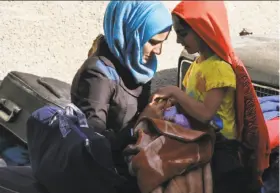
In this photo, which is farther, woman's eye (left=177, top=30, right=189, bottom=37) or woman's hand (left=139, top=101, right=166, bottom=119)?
woman's hand (left=139, top=101, right=166, bottom=119)

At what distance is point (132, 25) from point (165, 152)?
1.77 ft

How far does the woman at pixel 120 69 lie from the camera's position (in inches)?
102

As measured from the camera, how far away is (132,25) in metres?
2.58

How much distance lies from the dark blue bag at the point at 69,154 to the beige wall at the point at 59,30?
8.78 feet

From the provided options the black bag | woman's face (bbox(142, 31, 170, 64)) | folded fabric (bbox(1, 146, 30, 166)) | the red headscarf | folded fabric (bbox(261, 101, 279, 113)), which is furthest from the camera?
folded fabric (bbox(1, 146, 30, 166))

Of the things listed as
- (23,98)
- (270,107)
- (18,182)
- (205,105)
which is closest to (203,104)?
(205,105)

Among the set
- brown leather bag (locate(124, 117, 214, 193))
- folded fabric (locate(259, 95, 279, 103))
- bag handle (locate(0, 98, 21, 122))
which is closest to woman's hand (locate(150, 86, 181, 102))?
brown leather bag (locate(124, 117, 214, 193))

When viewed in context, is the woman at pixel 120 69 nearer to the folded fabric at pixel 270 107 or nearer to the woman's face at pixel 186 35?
the woman's face at pixel 186 35

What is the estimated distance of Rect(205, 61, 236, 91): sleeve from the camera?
2400mm

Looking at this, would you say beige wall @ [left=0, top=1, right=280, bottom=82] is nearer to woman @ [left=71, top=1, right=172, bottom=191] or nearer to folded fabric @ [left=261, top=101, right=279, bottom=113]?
folded fabric @ [left=261, top=101, right=279, bottom=113]

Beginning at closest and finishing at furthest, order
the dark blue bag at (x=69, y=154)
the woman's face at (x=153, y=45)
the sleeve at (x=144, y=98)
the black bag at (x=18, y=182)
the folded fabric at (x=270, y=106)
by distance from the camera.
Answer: the dark blue bag at (x=69, y=154), the woman's face at (x=153, y=45), the black bag at (x=18, y=182), the sleeve at (x=144, y=98), the folded fabric at (x=270, y=106)

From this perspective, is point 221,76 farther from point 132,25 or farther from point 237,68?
point 132,25

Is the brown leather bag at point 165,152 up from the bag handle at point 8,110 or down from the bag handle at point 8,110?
up

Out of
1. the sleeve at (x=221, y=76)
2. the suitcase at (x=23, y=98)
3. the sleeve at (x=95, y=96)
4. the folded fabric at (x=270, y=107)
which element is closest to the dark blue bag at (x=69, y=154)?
the sleeve at (x=95, y=96)
